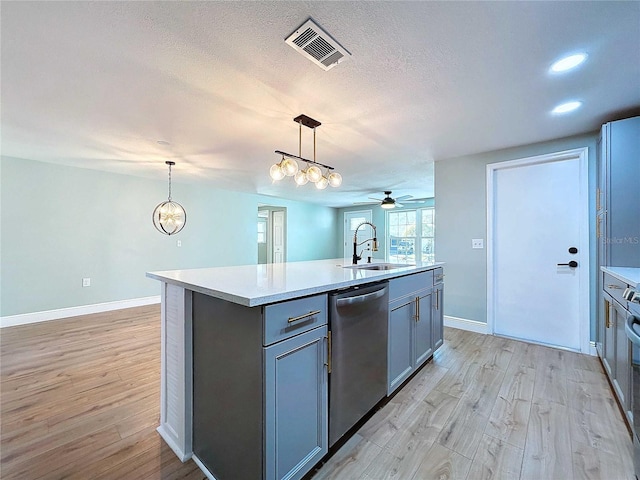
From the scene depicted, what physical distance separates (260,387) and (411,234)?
6746 millimetres

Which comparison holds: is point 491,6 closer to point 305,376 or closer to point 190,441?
point 305,376

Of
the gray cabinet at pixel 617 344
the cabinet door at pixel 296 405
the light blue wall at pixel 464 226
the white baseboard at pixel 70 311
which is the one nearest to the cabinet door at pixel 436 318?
the light blue wall at pixel 464 226

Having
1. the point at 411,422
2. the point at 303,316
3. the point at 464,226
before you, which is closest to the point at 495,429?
the point at 411,422

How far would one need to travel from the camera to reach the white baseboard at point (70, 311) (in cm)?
362

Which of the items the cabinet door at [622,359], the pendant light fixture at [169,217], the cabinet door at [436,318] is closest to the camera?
the cabinet door at [622,359]

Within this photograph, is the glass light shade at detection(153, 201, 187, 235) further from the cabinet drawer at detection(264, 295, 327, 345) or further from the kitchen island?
the cabinet drawer at detection(264, 295, 327, 345)

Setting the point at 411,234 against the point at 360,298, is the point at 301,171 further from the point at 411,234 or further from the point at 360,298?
the point at 411,234

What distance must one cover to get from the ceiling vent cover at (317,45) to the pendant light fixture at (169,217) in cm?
389

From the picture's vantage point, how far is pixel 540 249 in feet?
9.90

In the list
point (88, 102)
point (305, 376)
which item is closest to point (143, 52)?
point (88, 102)

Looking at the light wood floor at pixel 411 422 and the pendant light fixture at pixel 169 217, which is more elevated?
the pendant light fixture at pixel 169 217

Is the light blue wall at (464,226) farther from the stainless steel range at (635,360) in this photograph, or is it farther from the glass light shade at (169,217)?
the glass light shade at (169,217)

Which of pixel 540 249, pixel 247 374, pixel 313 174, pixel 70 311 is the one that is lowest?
pixel 70 311

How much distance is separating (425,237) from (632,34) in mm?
5758
